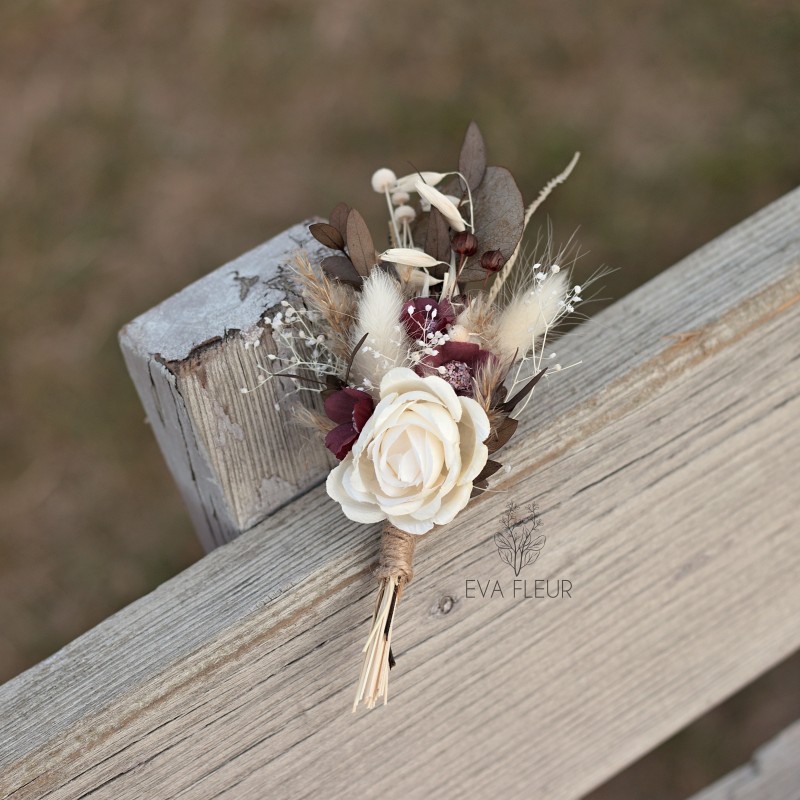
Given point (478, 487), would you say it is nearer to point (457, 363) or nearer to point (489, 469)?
point (489, 469)

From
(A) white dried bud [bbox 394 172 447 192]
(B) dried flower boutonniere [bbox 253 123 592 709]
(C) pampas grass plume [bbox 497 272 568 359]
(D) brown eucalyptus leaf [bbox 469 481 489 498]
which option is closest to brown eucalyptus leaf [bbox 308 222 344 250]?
(B) dried flower boutonniere [bbox 253 123 592 709]

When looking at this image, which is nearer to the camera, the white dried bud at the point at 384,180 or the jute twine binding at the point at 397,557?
the jute twine binding at the point at 397,557

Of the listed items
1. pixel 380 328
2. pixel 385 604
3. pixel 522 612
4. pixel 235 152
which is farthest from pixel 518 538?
pixel 235 152

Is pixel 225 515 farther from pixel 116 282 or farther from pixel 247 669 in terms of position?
pixel 116 282

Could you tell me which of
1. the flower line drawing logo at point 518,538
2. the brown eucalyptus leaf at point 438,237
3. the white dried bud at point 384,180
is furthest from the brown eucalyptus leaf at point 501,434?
the white dried bud at point 384,180

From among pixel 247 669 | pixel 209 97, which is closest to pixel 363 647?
pixel 247 669

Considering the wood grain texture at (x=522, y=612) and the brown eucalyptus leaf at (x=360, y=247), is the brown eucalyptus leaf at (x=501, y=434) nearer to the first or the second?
the wood grain texture at (x=522, y=612)
